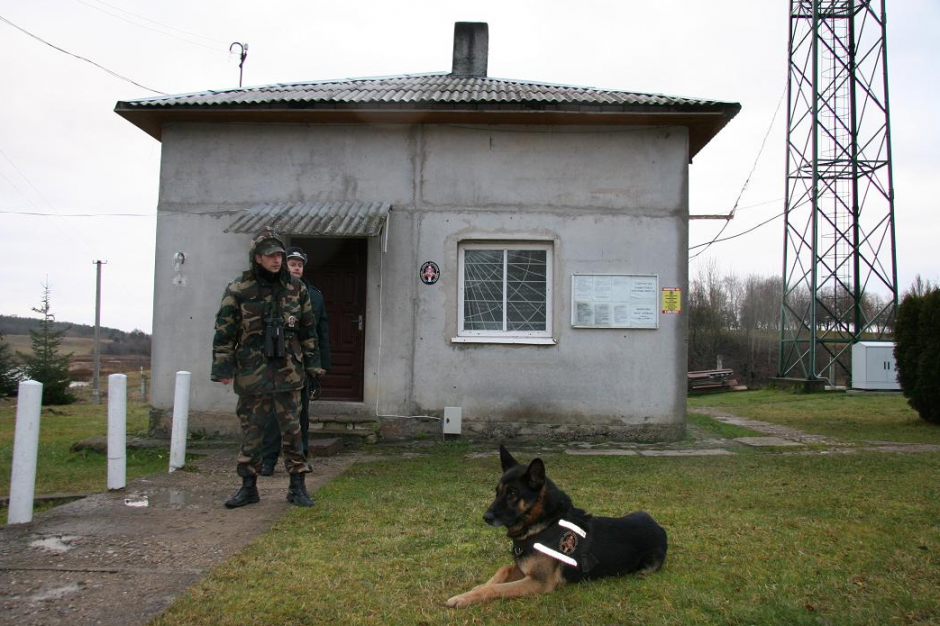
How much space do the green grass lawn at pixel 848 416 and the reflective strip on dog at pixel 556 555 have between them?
7.14 m

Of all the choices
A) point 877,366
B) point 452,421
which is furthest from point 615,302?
point 877,366

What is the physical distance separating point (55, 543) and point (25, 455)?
87 cm

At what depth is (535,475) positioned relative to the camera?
3496 mm

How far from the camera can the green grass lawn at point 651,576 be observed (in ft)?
10.3

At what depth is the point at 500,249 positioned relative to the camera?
924 centimetres

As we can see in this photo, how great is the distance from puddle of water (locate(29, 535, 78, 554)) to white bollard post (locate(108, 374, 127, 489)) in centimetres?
146

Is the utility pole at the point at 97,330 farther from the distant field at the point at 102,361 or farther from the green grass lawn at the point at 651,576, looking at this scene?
the green grass lawn at the point at 651,576

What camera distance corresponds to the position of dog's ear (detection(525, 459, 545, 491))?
348cm

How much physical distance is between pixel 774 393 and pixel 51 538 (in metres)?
19.2

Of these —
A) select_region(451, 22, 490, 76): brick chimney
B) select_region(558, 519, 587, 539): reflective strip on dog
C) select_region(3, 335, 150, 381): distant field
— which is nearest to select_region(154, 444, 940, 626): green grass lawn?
select_region(558, 519, 587, 539): reflective strip on dog

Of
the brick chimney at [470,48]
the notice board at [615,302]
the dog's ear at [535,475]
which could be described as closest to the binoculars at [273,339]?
the dog's ear at [535,475]

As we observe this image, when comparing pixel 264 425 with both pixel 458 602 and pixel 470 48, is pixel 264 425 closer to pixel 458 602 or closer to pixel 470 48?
pixel 458 602

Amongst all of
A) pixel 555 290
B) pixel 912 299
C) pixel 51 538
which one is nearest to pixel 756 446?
pixel 555 290

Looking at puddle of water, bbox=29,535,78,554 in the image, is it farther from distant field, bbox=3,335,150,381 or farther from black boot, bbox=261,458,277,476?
distant field, bbox=3,335,150,381
